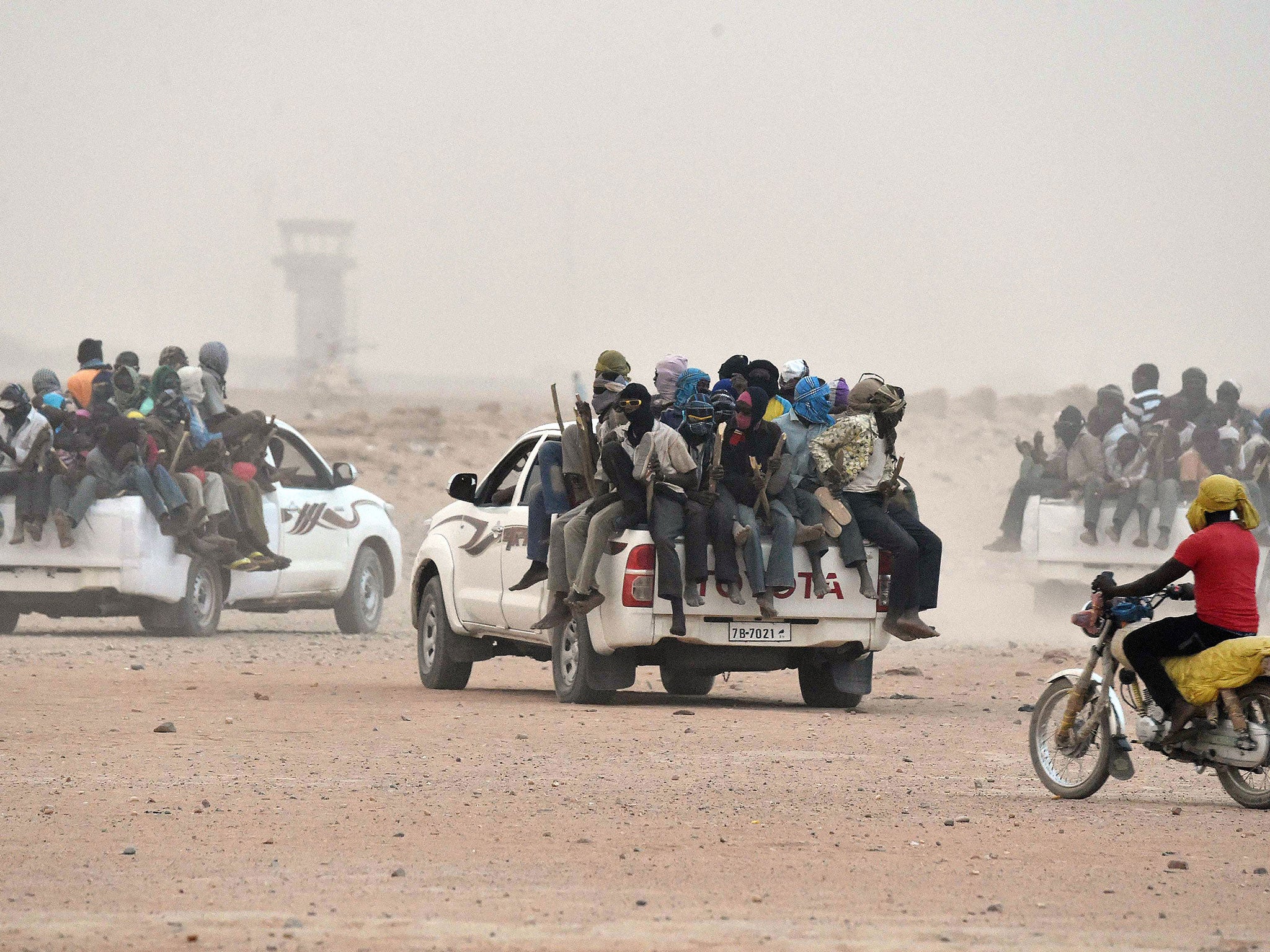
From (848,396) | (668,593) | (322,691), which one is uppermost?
(848,396)

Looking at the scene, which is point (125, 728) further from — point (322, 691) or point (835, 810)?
point (835, 810)

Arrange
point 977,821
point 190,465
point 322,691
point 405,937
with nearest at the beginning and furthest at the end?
1. point 405,937
2. point 977,821
3. point 322,691
4. point 190,465

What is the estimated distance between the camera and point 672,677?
1495 centimetres

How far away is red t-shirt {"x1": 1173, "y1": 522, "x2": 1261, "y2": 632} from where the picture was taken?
30.1 feet

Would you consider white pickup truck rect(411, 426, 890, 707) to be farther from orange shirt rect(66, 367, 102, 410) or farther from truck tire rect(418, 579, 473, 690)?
orange shirt rect(66, 367, 102, 410)

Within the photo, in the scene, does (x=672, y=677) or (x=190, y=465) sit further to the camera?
(x=190, y=465)

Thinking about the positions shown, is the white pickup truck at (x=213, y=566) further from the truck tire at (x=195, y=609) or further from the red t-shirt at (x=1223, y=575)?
the red t-shirt at (x=1223, y=575)

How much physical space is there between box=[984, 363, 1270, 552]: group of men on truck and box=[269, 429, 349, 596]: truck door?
7085mm

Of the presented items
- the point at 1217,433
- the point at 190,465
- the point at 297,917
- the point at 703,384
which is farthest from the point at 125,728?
the point at 1217,433

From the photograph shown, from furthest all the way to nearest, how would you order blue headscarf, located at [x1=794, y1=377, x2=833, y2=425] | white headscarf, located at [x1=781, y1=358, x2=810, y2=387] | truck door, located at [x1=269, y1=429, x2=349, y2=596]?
truck door, located at [x1=269, y1=429, x2=349, y2=596]
white headscarf, located at [x1=781, y1=358, x2=810, y2=387]
blue headscarf, located at [x1=794, y1=377, x2=833, y2=425]

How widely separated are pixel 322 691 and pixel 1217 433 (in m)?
10.6

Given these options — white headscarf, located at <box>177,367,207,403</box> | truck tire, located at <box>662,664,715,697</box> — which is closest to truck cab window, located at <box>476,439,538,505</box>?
truck tire, located at <box>662,664,715,697</box>

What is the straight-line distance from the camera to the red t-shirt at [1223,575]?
916cm

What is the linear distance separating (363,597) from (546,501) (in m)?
8.67
